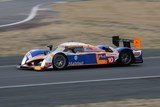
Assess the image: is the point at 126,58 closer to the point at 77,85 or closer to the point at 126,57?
the point at 126,57

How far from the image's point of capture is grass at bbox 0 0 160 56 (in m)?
24.6

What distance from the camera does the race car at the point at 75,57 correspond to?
58.0 ft

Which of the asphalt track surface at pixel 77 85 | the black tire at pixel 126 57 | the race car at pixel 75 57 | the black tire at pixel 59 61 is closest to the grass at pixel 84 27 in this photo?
the race car at pixel 75 57

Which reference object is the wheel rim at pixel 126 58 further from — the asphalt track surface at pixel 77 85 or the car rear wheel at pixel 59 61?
the car rear wheel at pixel 59 61

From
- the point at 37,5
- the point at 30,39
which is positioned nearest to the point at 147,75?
the point at 30,39

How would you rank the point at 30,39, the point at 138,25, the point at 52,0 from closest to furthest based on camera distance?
the point at 30,39 → the point at 138,25 → the point at 52,0

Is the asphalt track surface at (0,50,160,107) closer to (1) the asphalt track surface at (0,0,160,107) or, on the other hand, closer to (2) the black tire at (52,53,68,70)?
(1) the asphalt track surface at (0,0,160,107)

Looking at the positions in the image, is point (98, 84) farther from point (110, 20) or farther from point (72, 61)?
point (110, 20)

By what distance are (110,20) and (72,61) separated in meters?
13.5

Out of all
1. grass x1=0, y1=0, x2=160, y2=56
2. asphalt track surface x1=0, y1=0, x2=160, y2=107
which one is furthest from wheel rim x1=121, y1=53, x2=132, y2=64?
grass x1=0, y1=0, x2=160, y2=56

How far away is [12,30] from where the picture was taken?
27344mm

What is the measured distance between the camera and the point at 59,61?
1775 cm

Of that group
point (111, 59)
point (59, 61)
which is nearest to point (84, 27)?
point (111, 59)

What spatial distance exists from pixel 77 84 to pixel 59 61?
8.95ft
